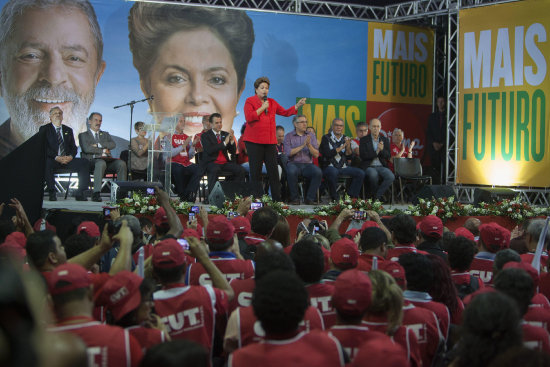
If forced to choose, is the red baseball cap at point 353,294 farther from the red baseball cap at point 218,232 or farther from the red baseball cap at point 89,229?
the red baseball cap at point 89,229

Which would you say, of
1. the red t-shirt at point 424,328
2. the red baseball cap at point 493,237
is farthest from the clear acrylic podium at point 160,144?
the red t-shirt at point 424,328

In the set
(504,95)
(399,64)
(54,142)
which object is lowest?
(54,142)

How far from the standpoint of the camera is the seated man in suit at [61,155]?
9211 millimetres

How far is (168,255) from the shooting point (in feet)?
9.12

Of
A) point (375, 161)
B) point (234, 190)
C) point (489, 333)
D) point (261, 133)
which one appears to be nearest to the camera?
point (489, 333)

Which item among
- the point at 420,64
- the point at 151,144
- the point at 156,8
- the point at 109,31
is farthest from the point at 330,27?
the point at 151,144

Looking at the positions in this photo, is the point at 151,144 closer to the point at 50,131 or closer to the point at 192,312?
the point at 50,131

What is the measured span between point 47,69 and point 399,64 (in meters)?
6.91

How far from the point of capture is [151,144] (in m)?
8.30

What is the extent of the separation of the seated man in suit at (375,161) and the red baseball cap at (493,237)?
599 centimetres

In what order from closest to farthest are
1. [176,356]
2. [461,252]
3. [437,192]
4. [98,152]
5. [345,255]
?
[176,356] → [345,255] → [461,252] → [437,192] → [98,152]

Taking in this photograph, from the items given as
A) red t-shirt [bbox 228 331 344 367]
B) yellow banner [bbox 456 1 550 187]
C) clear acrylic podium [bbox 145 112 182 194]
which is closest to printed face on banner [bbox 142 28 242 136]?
clear acrylic podium [bbox 145 112 182 194]

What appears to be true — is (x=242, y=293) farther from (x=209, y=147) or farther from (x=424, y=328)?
(x=209, y=147)

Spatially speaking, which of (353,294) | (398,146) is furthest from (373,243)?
(398,146)
